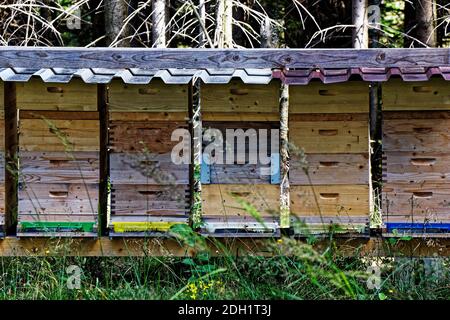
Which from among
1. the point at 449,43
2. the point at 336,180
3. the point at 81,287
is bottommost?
the point at 81,287

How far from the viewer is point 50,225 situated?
531 centimetres

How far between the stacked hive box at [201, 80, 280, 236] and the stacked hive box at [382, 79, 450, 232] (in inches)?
33.6

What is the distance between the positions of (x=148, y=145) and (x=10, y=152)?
1.13 metres

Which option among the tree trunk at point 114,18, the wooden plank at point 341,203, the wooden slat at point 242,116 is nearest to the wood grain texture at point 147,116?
the wooden slat at point 242,116

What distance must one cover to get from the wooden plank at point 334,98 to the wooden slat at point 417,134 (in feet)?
0.85

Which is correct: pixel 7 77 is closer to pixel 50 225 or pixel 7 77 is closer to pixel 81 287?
pixel 50 225

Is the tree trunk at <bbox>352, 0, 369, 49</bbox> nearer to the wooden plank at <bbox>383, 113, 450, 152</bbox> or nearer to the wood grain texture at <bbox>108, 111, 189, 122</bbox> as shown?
the wooden plank at <bbox>383, 113, 450, 152</bbox>

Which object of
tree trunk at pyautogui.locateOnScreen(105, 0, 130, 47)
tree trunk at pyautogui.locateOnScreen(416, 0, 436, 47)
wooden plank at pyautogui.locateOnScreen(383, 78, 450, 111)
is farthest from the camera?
tree trunk at pyautogui.locateOnScreen(105, 0, 130, 47)

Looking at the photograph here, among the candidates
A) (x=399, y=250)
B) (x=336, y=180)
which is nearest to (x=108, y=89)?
(x=336, y=180)

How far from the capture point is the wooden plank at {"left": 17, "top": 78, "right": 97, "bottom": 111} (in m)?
5.29

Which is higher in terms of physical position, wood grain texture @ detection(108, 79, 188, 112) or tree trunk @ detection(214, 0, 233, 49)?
tree trunk @ detection(214, 0, 233, 49)

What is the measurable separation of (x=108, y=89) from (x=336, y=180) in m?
1.87

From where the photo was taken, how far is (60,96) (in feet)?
17.4

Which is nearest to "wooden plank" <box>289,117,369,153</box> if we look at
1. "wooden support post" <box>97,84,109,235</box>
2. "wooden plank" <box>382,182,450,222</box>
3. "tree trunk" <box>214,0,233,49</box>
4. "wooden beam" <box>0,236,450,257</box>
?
"wooden plank" <box>382,182,450,222</box>
